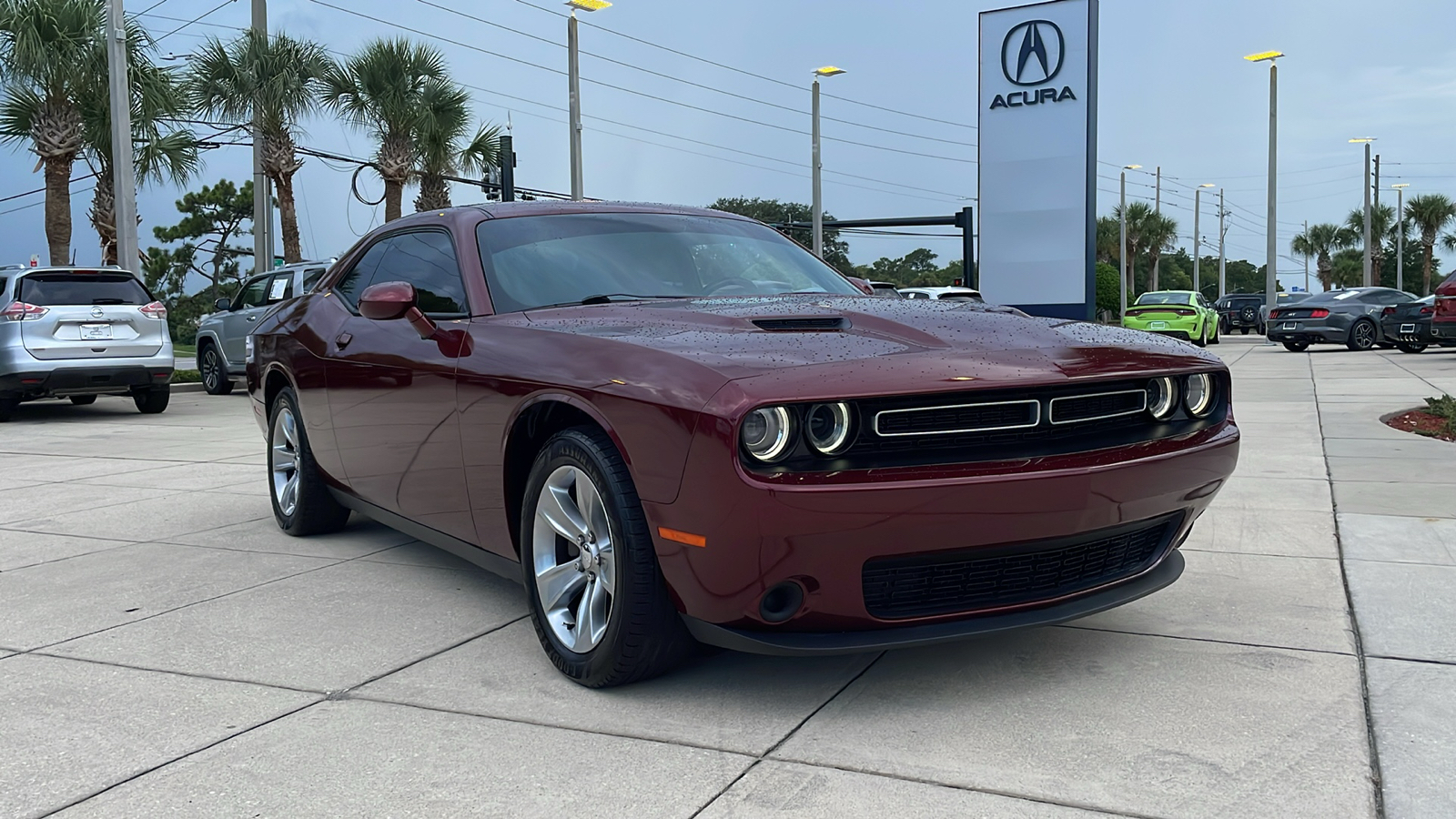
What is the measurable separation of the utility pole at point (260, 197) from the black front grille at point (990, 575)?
62.6 feet

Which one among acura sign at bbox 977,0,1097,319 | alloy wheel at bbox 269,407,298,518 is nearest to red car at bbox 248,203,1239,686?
alloy wheel at bbox 269,407,298,518

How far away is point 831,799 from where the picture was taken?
8.57ft

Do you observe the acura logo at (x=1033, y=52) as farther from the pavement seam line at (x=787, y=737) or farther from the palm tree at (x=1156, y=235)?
the palm tree at (x=1156, y=235)

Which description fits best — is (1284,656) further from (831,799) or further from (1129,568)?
(831,799)

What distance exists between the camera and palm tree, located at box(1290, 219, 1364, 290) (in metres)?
102

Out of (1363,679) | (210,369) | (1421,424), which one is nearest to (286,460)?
(1363,679)

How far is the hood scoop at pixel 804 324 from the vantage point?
3.41 metres

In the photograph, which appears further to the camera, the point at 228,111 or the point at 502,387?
the point at 228,111

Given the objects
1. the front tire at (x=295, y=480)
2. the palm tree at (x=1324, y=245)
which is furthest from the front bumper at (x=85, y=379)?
the palm tree at (x=1324, y=245)

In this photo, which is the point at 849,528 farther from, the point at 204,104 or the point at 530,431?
the point at 204,104

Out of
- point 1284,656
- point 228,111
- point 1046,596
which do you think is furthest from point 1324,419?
point 228,111

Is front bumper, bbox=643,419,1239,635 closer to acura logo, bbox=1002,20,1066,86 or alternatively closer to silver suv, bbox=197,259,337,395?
silver suv, bbox=197,259,337,395

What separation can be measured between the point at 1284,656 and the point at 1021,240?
1373 cm

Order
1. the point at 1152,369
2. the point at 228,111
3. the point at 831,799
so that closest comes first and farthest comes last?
1. the point at 831,799
2. the point at 1152,369
3. the point at 228,111
